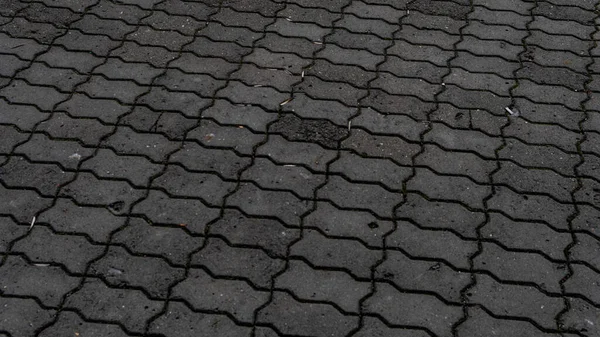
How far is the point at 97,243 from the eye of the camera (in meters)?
4.01

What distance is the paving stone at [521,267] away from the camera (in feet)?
12.8

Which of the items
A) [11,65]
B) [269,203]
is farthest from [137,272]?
[11,65]

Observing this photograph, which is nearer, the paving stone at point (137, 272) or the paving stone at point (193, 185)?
the paving stone at point (137, 272)

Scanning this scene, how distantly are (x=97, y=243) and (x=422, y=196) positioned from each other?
64.1 inches

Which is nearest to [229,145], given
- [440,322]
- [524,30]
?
[440,322]

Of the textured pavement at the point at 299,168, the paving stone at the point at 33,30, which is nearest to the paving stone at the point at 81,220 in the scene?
the textured pavement at the point at 299,168

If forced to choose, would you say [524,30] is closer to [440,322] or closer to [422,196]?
[422,196]

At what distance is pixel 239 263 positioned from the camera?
3.93 metres

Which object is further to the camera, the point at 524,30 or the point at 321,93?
the point at 524,30

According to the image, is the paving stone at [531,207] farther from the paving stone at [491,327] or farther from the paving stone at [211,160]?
the paving stone at [211,160]

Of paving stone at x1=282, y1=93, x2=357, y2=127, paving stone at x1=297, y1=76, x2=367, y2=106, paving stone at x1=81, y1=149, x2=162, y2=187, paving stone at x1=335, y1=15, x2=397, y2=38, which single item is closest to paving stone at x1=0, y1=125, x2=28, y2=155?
paving stone at x1=81, y1=149, x2=162, y2=187

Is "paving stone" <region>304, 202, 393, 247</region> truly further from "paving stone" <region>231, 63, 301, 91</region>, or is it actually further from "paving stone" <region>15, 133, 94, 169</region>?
"paving stone" <region>15, 133, 94, 169</region>

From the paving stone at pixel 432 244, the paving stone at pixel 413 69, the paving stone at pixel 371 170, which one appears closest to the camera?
the paving stone at pixel 432 244

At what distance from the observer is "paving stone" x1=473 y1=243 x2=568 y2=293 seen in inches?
154
